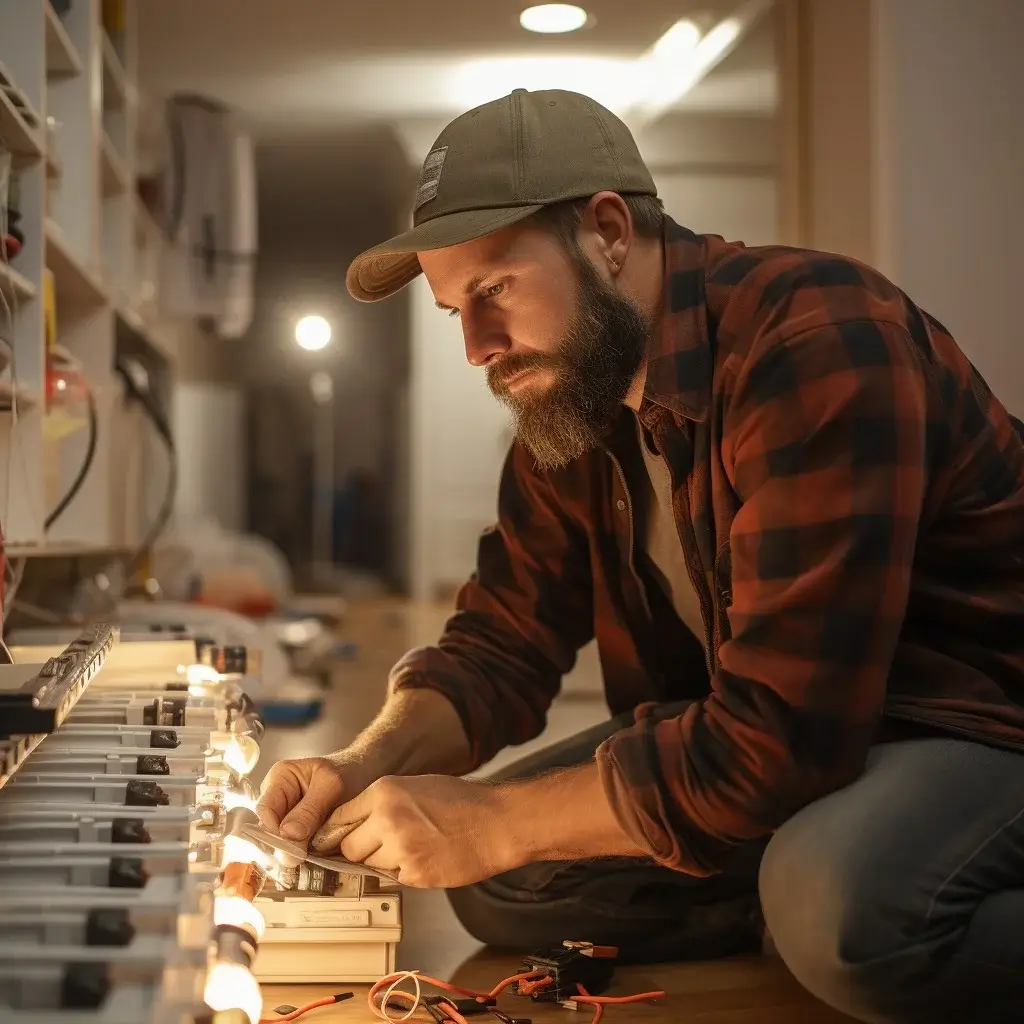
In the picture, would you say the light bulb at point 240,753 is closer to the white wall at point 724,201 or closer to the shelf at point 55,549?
the shelf at point 55,549

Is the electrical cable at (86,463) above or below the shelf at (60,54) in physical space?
below

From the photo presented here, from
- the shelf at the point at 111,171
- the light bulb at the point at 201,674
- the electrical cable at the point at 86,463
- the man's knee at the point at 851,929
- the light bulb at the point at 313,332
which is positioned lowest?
the man's knee at the point at 851,929

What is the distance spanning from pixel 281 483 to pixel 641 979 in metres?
8.99

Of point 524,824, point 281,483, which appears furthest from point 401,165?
point 524,824

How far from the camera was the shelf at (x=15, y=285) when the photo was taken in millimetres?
1888

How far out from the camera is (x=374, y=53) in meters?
5.09

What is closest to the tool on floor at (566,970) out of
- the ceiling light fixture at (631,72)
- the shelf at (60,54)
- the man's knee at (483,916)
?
the man's knee at (483,916)

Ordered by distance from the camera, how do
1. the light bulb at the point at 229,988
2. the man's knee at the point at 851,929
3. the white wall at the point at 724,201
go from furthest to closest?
the white wall at the point at 724,201 < the man's knee at the point at 851,929 < the light bulb at the point at 229,988

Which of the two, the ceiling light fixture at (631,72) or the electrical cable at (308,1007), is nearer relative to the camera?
the electrical cable at (308,1007)

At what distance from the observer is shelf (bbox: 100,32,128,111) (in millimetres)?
3359

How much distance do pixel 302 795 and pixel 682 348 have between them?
0.67m

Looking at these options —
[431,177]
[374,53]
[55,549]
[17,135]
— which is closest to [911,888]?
[431,177]

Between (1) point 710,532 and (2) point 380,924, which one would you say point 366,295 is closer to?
(1) point 710,532

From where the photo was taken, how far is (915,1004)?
3.87ft
